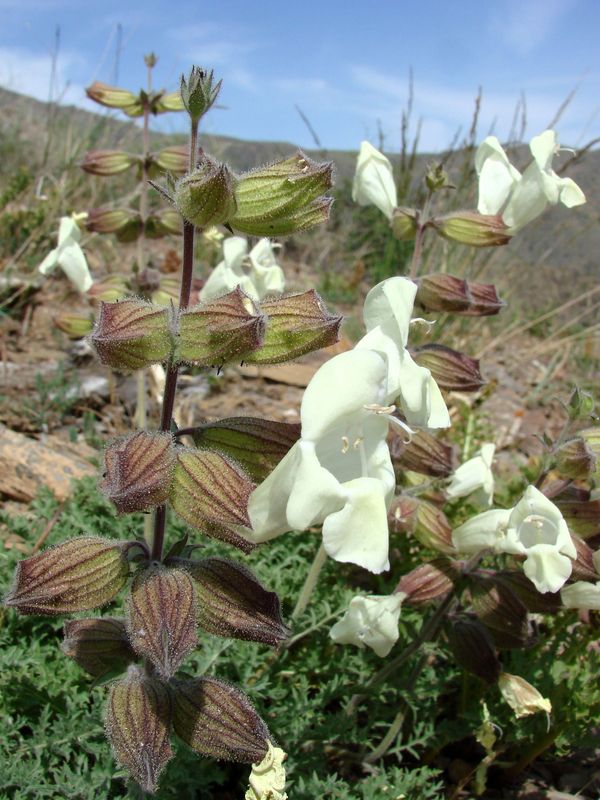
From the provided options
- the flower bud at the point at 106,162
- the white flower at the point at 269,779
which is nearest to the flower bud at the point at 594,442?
the white flower at the point at 269,779

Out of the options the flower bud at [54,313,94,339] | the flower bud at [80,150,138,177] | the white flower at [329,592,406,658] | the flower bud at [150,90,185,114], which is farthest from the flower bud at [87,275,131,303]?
the white flower at [329,592,406,658]

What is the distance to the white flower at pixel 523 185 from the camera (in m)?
2.21

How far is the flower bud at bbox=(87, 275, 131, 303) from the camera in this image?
9.20 feet

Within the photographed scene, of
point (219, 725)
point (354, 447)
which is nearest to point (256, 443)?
point (354, 447)

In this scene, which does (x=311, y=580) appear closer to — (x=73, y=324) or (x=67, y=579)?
(x=67, y=579)

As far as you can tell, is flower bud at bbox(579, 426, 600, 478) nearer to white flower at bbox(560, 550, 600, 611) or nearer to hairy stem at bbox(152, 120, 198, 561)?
white flower at bbox(560, 550, 600, 611)

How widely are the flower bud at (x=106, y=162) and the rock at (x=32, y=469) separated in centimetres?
119

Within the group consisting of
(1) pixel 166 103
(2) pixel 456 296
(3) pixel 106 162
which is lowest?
(2) pixel 456 296

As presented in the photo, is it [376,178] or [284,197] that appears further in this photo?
[376,178]

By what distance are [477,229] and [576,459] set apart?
30.1 inches

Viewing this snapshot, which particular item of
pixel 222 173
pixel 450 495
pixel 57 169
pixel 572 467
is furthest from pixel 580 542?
pixel 57 169

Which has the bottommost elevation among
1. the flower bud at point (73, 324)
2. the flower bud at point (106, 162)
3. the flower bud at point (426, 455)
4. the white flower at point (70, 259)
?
the flower bud at point (426, 455)

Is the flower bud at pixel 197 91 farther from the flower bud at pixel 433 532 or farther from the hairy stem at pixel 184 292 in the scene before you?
the flower bud at pixel 433 532

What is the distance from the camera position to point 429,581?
81.9 inches
